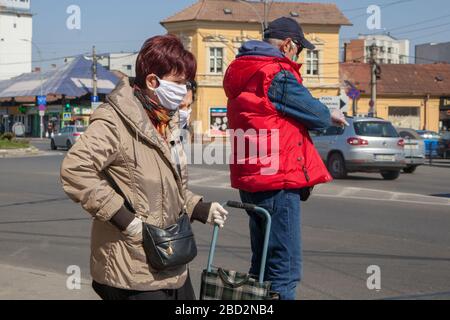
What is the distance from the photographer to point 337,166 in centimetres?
2022

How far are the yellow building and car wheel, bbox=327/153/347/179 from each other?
121 ft

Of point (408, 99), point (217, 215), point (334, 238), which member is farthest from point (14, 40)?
point (217, 215)

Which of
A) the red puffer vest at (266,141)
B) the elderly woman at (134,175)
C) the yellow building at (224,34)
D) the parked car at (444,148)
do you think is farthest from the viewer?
the yellow building at (224,34)

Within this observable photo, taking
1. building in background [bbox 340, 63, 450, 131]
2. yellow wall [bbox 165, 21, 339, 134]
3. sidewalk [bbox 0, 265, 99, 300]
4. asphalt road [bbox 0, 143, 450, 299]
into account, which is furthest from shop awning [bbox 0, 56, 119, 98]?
sidewalk [bbox 0, 265, 99, 300]

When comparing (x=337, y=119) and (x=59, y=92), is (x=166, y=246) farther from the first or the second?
(x=59, y=92)

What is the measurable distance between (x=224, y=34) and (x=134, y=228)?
5695cm

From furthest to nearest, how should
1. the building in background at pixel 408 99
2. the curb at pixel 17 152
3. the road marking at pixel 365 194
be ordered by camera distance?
the building in background at pixel 408 99 → the curb at pixel 17 152 → the road marking at pixel 365 194

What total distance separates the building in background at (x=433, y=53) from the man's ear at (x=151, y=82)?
81574 millimetres

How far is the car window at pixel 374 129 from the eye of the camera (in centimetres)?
1984

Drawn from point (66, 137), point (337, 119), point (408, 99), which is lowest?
point (66, 137)

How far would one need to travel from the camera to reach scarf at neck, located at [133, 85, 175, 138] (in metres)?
3.53

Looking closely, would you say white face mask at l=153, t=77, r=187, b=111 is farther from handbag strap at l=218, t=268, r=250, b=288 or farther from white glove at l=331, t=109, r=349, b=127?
white glove at l=331, t=109, r=349, b=127

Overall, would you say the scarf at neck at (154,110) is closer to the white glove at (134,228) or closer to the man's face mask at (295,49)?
the white glove at (134,228)

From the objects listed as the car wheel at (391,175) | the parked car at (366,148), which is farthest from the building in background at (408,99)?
the parked car at (366,148)
